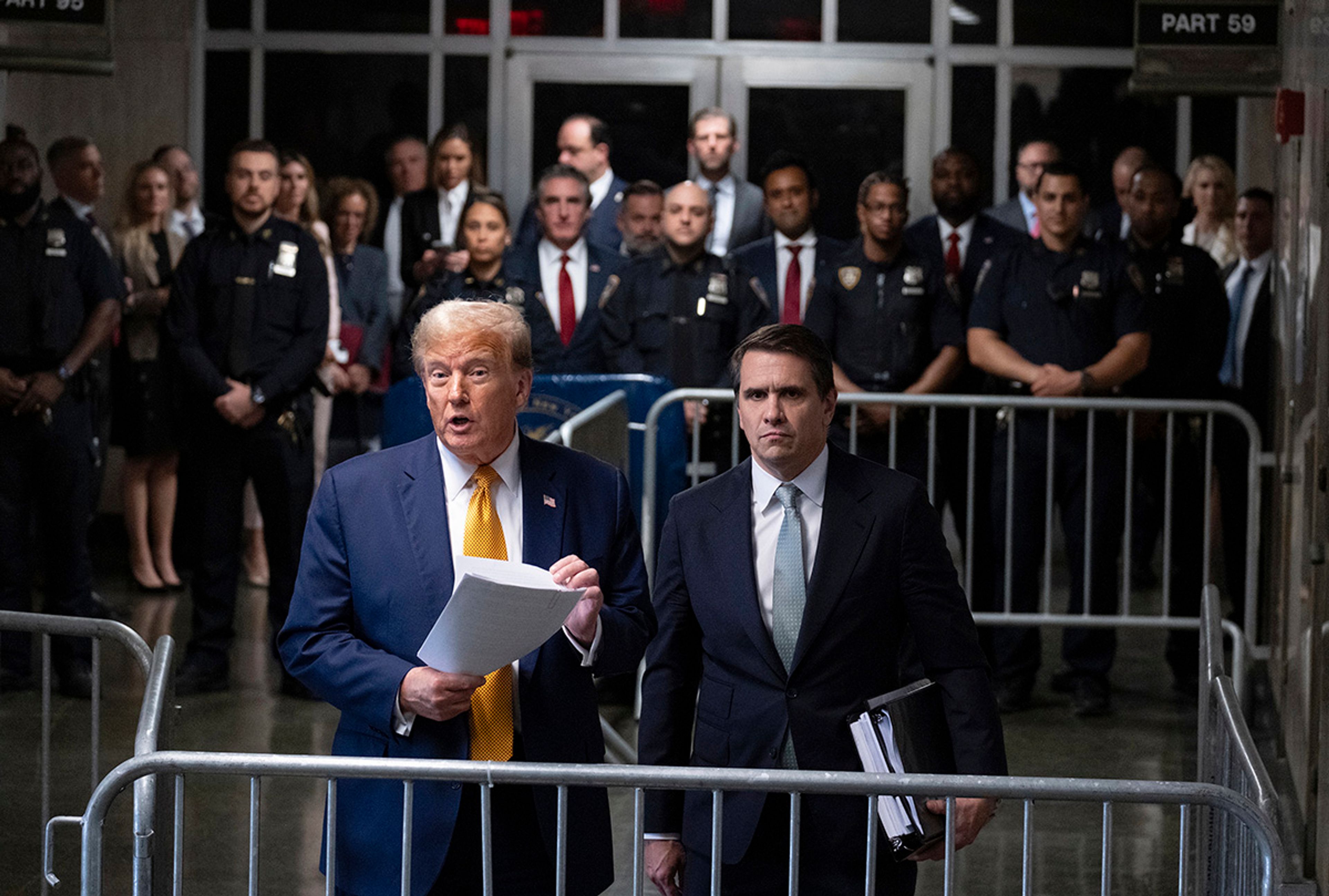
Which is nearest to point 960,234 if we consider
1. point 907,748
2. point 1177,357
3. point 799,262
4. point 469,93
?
point 799,262

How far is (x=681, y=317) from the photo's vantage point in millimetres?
7961

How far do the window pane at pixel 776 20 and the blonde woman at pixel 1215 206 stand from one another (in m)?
3.02

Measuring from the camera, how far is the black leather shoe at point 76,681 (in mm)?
7336

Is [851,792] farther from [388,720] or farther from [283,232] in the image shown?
[283,232]

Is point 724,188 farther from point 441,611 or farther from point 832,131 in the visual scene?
point 441,611

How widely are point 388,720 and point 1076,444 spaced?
464 cm

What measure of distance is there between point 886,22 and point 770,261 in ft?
13.2

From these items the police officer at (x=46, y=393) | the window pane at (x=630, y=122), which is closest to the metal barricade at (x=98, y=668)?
the police officer at (x=46, y=393)

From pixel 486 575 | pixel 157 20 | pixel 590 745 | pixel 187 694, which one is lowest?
pixel 187 694

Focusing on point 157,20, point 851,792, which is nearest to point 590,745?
point 851,792

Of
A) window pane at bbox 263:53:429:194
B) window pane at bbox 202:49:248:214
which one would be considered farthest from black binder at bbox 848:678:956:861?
window pane at bbox 202:49:248:214

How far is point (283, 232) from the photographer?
25.1 feet

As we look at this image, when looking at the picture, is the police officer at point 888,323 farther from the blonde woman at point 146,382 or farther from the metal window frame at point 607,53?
the metal window frame at point 607,53

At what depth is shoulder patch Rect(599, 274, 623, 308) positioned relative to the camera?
8.11 meters
